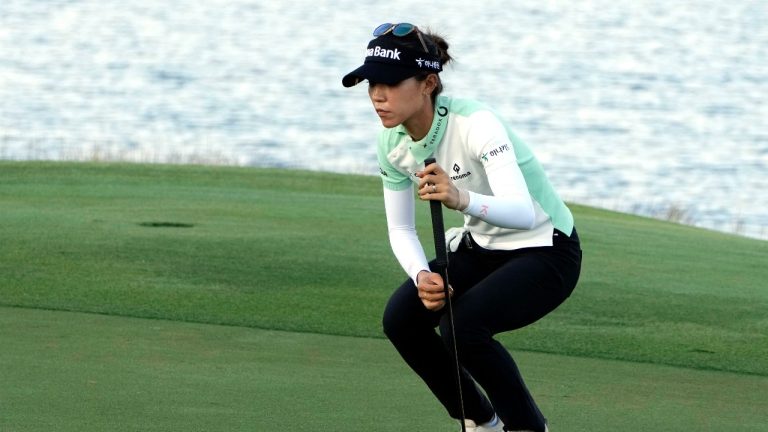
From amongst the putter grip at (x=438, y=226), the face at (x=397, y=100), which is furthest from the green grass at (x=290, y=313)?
the face at (x=397, y=100)

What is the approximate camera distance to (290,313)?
782 centimetres

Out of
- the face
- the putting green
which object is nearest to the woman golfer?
the face

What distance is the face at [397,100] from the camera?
4797mm

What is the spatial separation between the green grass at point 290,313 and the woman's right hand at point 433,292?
749mm

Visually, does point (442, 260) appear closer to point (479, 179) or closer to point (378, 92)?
point (479, 179)

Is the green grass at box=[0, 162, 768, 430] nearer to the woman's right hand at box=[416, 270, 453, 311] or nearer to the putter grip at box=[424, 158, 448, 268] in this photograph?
the woman's right hand at box=[416, 270, 453, 311]

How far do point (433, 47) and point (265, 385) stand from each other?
1.72m

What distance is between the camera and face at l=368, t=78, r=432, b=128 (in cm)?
480

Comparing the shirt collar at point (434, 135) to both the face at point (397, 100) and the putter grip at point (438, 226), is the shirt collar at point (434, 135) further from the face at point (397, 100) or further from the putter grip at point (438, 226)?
the putter grip at point (438, 226)

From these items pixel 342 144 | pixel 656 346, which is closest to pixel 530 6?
pixel 342 144

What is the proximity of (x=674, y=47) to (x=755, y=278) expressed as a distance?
3675 cm

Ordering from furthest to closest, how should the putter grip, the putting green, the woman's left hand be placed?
the putting green, the putter grip, the woman's left hand

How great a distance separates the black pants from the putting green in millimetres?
358

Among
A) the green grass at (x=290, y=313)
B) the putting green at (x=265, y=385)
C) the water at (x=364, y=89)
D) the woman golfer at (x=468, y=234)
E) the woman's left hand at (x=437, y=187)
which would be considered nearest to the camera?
the woman's left hand at (x=437, y=187)
